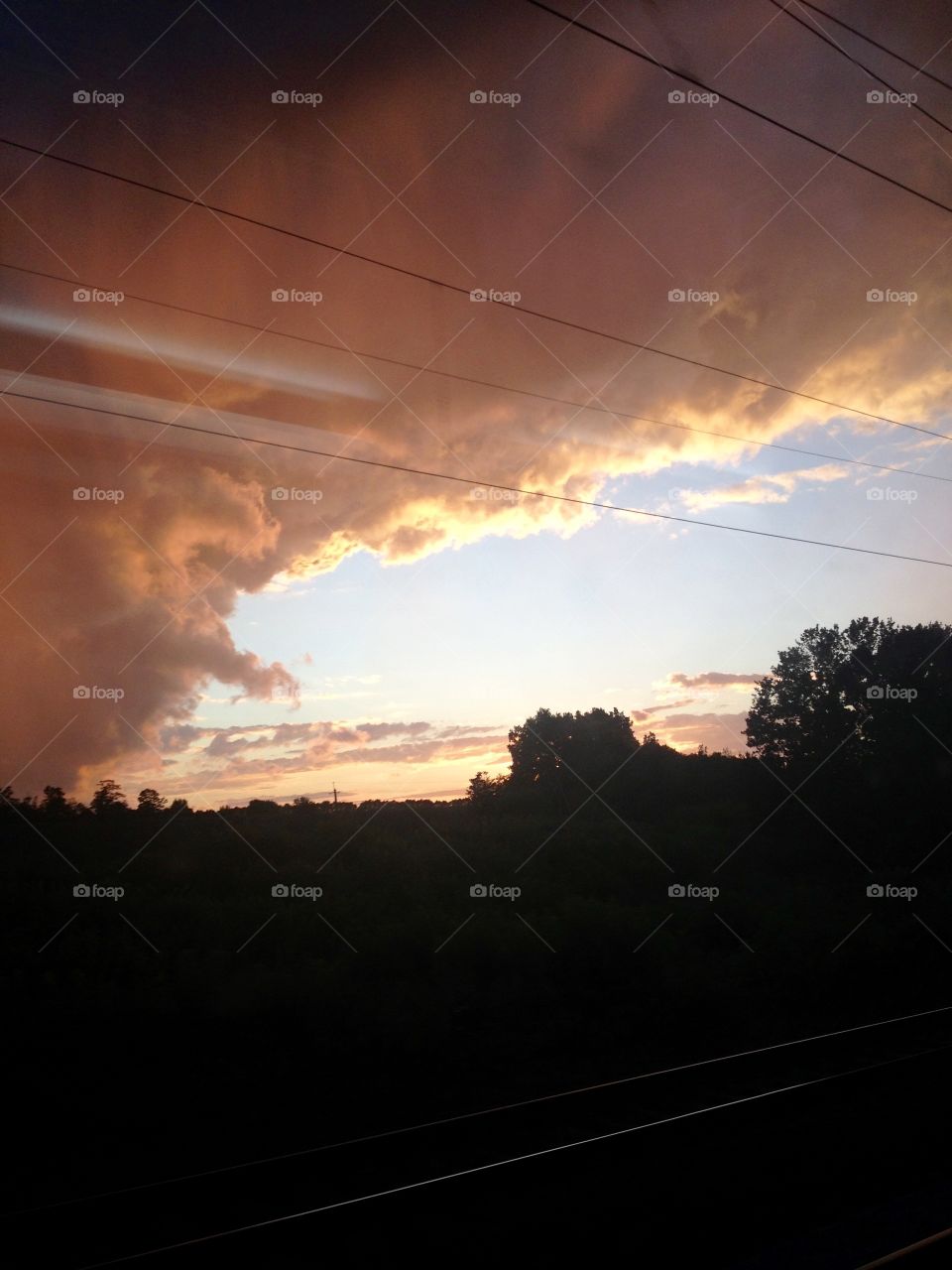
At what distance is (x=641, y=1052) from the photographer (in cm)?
1019

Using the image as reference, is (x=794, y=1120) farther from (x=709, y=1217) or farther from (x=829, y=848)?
(x=829, y=848)

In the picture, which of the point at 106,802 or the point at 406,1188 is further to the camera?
the point at 106,802

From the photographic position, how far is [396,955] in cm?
1317
